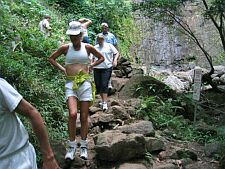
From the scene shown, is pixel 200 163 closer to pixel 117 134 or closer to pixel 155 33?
pixel 117 134

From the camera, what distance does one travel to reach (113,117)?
6.94m

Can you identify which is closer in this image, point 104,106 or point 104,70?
point 104,106

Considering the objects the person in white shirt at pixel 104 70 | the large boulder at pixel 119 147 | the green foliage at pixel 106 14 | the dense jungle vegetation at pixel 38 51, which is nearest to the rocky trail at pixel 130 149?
the large boulder at pixel 119 147

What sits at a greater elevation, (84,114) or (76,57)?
(76,57)

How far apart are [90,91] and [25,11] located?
814 cm

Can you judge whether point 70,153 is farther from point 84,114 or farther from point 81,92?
point 81,92

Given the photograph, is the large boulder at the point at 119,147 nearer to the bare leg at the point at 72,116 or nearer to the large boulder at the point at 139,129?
the bare leg at the point at 72,116

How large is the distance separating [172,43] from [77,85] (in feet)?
54.0

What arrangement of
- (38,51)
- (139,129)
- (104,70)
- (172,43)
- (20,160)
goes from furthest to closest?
(172,43) → (38,51) → (104,70) → (139,129) → (20,160)

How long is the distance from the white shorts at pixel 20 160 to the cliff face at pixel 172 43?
653 inches

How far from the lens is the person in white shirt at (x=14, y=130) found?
2.11 metres

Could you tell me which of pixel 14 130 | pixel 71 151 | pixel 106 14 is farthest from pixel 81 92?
pixel 106 14

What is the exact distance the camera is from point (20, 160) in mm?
2203

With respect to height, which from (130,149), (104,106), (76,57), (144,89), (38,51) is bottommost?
(144,89)
